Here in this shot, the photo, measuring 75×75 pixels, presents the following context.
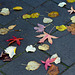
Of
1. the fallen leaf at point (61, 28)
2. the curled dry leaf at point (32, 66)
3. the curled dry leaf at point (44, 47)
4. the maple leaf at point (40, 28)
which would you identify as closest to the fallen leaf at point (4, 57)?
the curled dry leaf at point (32, 66)

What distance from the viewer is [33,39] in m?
3.35

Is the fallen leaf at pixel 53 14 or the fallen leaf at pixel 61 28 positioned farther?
the fallen leaf at pixel 53 14

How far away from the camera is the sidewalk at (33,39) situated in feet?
9.46

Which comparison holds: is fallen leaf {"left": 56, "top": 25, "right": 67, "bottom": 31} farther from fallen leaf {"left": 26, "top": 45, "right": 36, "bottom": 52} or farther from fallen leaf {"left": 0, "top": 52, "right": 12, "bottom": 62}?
fallen leaf {"left": 0, "top": 52, "right": 12, "bottom": 62}

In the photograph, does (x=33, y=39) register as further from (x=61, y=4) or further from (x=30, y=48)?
(x=61, y=4)

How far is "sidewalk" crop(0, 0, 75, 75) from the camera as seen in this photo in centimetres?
288

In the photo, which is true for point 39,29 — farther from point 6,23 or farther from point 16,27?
point 6,23

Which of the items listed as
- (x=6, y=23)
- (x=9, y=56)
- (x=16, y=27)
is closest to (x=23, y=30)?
(x=16, y=27)

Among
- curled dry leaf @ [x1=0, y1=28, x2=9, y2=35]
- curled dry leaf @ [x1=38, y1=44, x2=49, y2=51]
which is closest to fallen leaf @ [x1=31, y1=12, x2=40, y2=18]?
curled dry leaf @ [x1=0, y1=28, x2=9, y2=35]

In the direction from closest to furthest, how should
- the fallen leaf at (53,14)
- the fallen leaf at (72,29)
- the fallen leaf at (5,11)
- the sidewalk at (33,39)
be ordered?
the sidewalk at (33,39) → the fallen leaf at (72,29) → the fallen leaf at (53,14) → the fallen leaf at (5,11)

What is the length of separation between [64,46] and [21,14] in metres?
1.18

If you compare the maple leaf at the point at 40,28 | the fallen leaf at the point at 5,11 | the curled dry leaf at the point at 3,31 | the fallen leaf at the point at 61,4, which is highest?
the fallen leaf at the point at 61,4

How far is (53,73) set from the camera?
9.11 ft

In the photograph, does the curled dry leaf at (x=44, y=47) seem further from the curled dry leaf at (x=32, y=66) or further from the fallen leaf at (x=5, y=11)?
the fallen leaf at (x=5, y=11)
